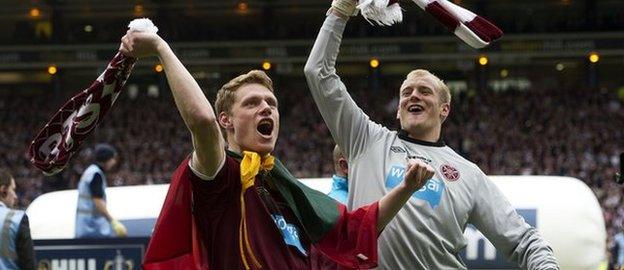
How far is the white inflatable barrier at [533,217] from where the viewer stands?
35.0 ft

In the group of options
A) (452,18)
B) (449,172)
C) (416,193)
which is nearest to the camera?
(452,18)

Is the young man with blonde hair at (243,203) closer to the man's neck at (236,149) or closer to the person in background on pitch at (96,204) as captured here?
the man's neck at (236,149)

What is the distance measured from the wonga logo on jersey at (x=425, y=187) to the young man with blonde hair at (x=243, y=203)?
0.93 m


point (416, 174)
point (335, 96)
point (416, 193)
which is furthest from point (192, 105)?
point (416, 193)

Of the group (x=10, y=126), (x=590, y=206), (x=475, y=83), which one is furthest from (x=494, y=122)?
(x=590, y=206)

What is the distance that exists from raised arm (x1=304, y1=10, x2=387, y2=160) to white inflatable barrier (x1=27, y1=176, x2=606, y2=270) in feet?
17.6

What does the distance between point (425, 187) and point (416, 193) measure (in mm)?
61

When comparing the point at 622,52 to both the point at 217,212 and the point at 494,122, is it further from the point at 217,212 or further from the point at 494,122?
the point at 217,212

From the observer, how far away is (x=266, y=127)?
4039 millimetres

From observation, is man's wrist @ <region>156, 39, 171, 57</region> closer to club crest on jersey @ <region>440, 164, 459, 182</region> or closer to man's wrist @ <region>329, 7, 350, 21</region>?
man's wrist @ <region>329, 7, 350, 21</region>

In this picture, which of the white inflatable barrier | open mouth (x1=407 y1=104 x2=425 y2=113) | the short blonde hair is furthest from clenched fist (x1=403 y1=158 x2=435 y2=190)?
the white inflatable barrier

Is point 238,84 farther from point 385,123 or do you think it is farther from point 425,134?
point 385,123

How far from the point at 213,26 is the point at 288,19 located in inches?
82.6

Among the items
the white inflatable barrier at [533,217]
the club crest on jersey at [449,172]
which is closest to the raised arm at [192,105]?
the club crest on jersey at [449,172]
